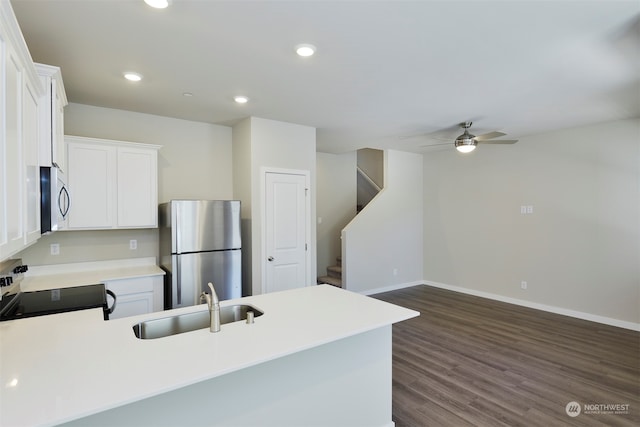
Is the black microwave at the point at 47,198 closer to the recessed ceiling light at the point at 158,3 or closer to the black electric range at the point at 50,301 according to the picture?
the black electric range at the point at 50,301


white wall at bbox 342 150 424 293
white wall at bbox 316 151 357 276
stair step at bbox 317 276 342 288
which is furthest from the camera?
white wall at bbox 316 151 357 276

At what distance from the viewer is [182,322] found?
2.02 meters

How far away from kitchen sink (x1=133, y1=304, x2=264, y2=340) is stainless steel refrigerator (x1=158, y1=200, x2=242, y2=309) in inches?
54.9

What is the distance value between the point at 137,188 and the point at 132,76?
3.80 feet

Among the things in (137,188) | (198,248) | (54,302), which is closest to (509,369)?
(198,248)

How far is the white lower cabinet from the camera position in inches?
124

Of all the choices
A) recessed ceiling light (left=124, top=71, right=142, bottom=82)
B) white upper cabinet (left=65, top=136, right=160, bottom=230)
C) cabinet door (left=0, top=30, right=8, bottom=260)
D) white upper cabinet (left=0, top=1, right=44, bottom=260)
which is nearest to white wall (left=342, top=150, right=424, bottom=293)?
white upper cabinet (left=65, top=136, right=160, bottom=230)

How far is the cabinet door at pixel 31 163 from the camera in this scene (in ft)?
5.17

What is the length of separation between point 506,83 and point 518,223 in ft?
9.85

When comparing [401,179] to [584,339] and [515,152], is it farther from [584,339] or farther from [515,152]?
[584,339]

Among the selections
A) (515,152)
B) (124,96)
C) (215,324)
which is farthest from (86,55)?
(515,152)

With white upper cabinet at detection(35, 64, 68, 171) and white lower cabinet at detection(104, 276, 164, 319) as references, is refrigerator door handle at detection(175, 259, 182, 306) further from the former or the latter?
white upper cabinet at detection(35, 64, 68, 171)

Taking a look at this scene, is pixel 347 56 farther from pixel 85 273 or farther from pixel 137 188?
pixel 85 273

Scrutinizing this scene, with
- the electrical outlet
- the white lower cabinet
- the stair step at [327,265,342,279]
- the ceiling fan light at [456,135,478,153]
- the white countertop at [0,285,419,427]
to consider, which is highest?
the ceiling fan light at [456,135,478,153]
